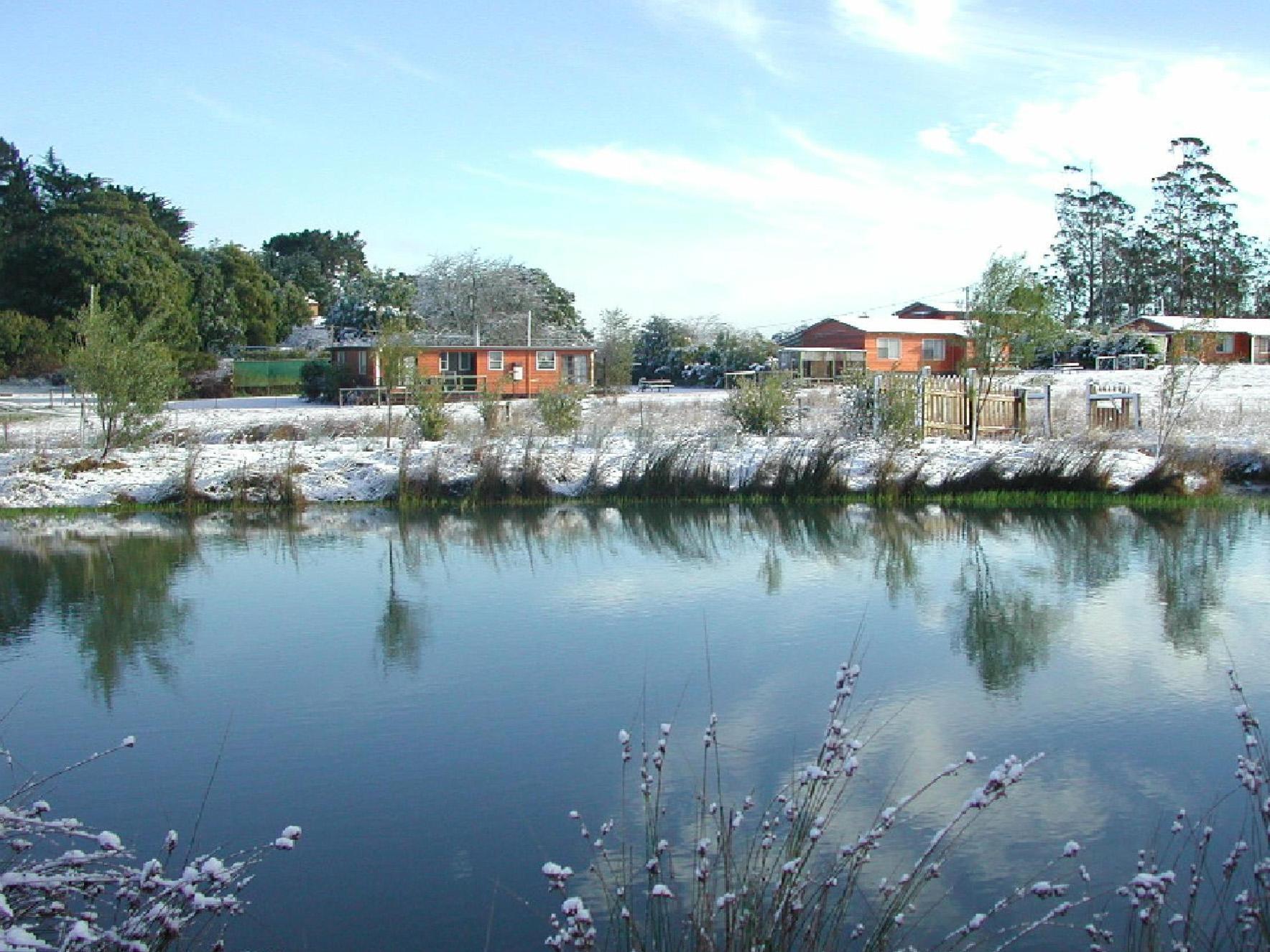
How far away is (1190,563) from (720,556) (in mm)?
4712

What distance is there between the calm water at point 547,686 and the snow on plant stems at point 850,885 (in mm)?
189

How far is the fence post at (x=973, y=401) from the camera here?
24141mm

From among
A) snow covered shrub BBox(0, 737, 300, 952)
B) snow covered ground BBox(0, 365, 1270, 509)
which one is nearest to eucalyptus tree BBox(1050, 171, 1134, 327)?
snow covered ground BBox(0, 365, 1270, 509)

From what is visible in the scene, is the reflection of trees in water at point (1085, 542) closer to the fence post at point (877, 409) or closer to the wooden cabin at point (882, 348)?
the fence post at point (877, 409)

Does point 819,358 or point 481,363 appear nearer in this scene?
point 481,363

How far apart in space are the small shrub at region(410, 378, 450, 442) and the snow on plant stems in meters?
17.0

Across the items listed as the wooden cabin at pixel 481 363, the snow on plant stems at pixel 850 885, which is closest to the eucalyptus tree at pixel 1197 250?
the wooden cabin at pixel 481 363

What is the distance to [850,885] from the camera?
3.79 metres

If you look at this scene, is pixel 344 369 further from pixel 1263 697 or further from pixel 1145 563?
pixel 1263 697

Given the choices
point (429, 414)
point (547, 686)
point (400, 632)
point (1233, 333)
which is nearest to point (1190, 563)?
point (547, 686)

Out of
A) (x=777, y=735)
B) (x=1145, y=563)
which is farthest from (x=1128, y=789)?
(x=1145, y=563)

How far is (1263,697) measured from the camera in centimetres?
758

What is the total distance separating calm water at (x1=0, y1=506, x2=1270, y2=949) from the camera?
5.65 meters

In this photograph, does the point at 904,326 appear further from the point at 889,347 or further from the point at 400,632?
the point at 400,632
